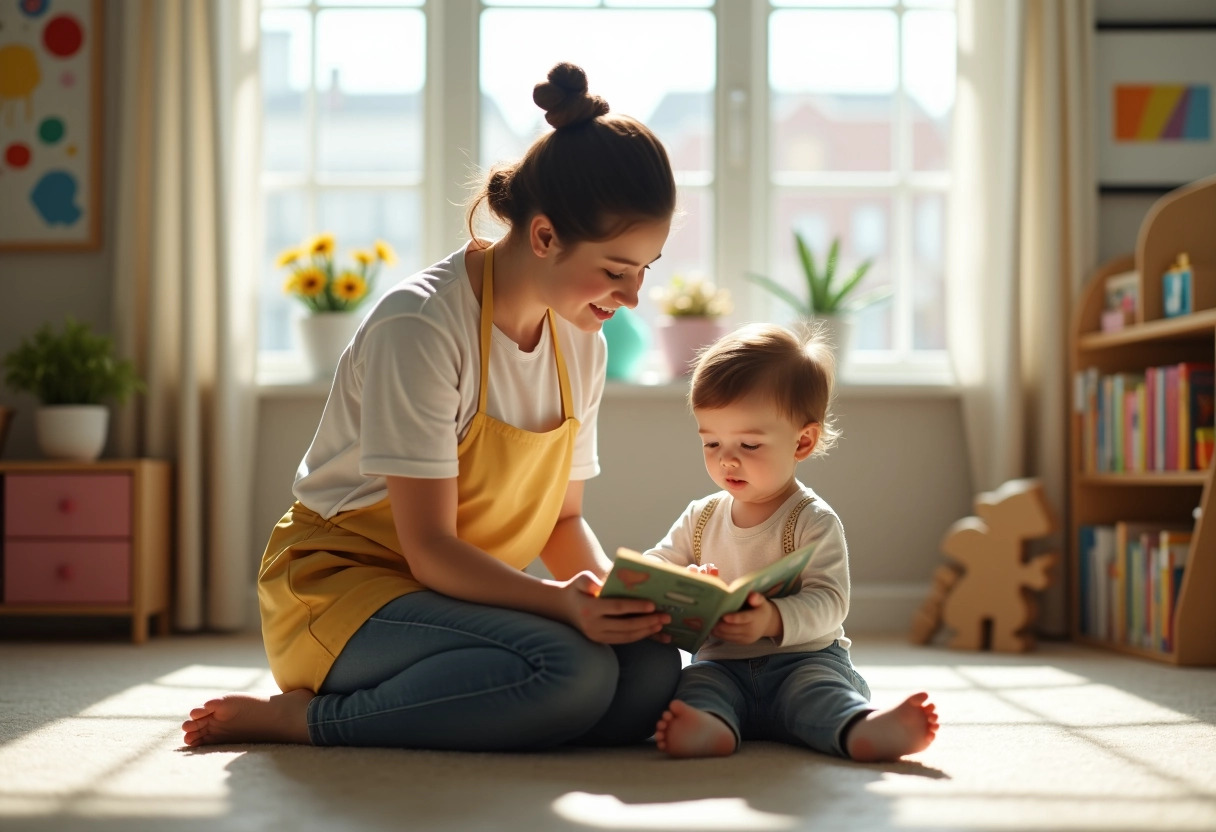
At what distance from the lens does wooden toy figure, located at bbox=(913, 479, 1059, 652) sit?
9.12 feet

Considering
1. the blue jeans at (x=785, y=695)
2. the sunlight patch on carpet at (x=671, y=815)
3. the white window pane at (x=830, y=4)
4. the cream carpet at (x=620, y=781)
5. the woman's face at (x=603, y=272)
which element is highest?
the white window pane at (x=830, y=4)

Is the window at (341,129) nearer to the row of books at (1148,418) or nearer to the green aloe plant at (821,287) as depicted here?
the green aloe plant at (821,287)

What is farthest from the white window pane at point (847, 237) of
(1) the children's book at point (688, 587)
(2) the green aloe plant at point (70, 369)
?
(1) the children's book at point (688, 587)

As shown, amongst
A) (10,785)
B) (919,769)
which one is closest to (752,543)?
(919,769)

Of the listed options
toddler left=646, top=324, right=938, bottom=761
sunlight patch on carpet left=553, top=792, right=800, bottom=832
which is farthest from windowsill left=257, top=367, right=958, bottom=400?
sunlight patch on carpet left=553, top=792, right=800, bottom=832

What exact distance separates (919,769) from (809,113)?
233 centimetres

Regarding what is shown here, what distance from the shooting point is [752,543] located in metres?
1.65

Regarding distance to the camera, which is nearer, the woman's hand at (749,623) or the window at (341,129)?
the woman's hand at (749,623)

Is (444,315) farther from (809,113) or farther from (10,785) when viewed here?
(809,113)

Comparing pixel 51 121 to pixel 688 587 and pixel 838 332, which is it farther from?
pixel 688 587

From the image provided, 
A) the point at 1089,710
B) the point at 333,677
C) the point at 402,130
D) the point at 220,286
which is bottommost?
the point at 1089,710

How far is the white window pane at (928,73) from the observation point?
3.37 meters

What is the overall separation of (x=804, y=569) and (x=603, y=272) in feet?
1.46

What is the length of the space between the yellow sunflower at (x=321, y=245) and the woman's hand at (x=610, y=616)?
1933 mm
